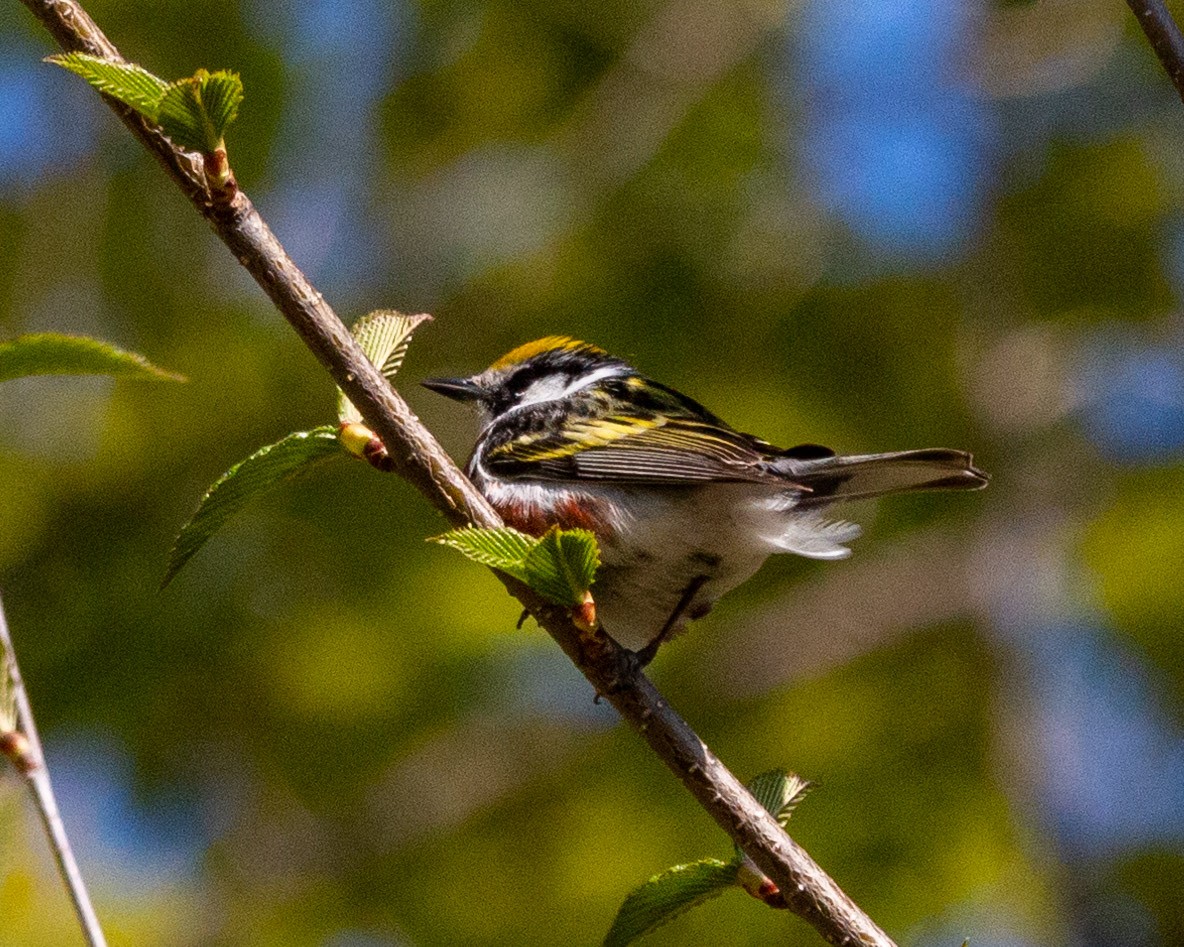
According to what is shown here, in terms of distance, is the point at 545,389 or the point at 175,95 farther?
the point at 545,389

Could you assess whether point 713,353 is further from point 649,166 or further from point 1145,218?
point 1145,218

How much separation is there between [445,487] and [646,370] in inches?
174

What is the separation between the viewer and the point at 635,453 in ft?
11.5

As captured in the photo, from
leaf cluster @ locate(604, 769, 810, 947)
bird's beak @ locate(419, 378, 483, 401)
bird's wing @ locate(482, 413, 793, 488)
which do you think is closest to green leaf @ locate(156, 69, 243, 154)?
leaf cluster @ locate(604, 769, 810, 947)

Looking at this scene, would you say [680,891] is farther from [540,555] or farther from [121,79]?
[121,79]

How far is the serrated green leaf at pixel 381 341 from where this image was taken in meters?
2.24

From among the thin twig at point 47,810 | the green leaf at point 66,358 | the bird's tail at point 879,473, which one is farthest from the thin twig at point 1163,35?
the thin twig at point 47,810

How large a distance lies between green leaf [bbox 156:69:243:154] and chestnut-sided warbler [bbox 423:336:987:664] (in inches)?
64.8

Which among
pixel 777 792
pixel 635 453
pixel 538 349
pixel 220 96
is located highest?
pixel 220 96

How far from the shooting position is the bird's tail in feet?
10.1

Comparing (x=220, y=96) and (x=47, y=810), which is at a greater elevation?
(x=220, y=96)

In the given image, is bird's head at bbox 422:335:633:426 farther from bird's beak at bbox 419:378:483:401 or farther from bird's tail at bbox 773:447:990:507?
bird's tail at bbox 773:447:990:507

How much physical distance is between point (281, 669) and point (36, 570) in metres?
1.07

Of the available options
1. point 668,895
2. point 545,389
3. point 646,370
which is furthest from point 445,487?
point 646,370
